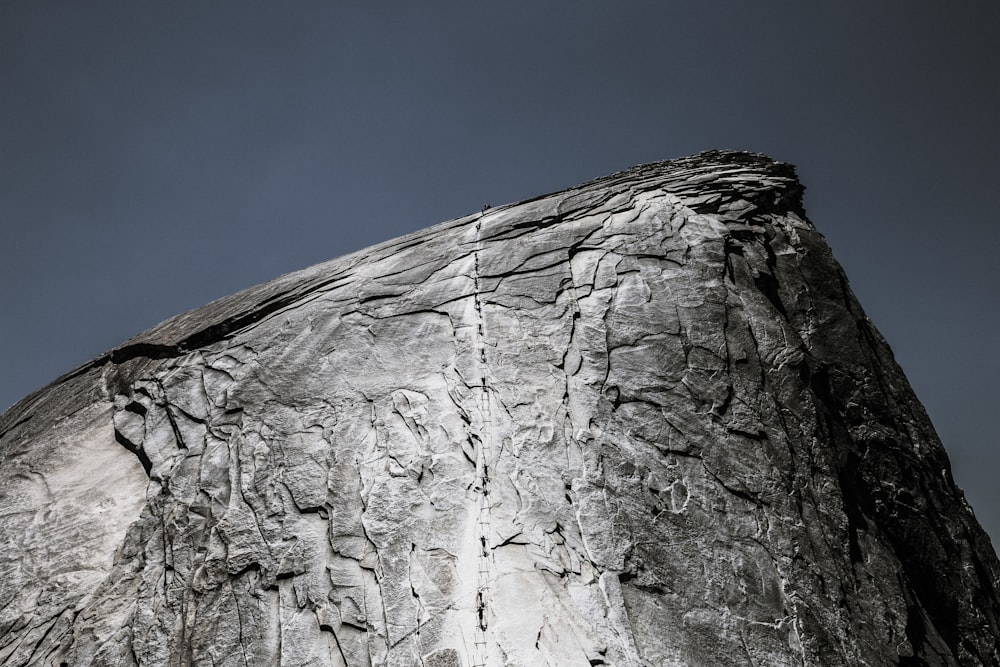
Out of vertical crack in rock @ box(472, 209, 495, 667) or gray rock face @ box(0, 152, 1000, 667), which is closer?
vertical crack in rock @ box(472, 209, 495, 667)

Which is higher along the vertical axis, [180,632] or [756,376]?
[756,376]

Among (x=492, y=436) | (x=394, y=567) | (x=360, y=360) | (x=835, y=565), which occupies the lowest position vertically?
(x=835, y=565)

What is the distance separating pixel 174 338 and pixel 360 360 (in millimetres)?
2951

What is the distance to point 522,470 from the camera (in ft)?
26.0

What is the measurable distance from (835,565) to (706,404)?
184 cm

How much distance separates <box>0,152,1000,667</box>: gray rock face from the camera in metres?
7.29

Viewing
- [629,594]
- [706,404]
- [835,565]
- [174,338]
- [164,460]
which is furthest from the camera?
[174,338]

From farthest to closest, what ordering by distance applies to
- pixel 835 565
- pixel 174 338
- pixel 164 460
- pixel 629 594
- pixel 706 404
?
pixel 174 338, pixel 164 460, pixel 706 404, pixel 835 565, pixel 629 594

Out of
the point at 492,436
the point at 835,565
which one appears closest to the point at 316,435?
the point at 492,436

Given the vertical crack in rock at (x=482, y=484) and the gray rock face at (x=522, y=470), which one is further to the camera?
the gray rock face at (x=522, y=470)

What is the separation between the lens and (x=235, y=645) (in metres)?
7.60

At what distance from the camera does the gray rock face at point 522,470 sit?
287 inches

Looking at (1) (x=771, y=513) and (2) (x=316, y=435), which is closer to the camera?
(1) (x=771, y=513)

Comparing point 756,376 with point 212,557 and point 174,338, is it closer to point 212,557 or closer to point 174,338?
point 212,557
